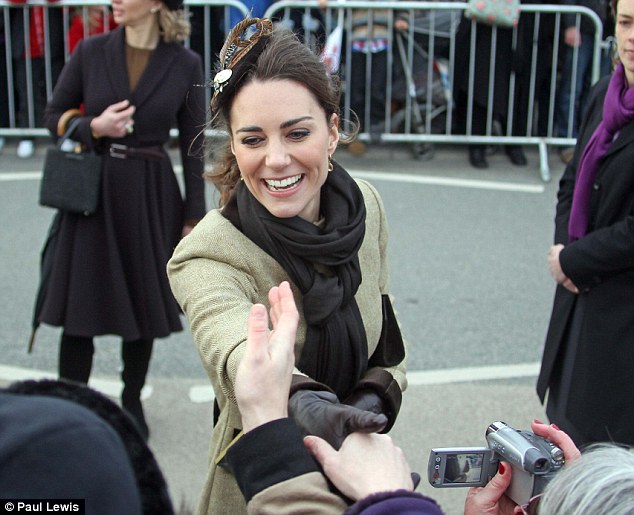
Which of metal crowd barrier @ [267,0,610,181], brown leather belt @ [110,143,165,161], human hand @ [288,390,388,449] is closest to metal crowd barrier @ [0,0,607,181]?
metal crowd barrier @ [267,0,610,181]

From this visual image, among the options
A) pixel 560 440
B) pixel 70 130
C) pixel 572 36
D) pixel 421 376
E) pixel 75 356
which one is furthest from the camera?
pixel 572 36

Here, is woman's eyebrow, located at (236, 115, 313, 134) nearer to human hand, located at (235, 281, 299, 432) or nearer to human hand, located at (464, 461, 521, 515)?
human hand, located at (235, 281, 299, 432)

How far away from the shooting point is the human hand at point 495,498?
6.23 feet

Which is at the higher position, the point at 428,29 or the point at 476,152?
the point at 428,29

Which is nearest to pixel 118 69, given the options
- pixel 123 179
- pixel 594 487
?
pixel 123 179

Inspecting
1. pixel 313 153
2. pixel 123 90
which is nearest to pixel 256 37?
pixel 313 153

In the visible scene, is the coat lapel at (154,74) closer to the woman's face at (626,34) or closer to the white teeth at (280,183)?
the woman's face at (626,34)

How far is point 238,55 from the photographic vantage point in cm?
230

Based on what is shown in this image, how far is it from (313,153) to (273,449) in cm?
85

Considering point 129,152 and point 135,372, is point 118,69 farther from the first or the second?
point 135,372

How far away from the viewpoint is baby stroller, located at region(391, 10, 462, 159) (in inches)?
357

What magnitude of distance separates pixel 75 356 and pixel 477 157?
18.4 feet

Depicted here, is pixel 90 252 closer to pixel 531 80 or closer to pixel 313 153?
pixel 313 153

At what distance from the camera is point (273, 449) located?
1.70 m
